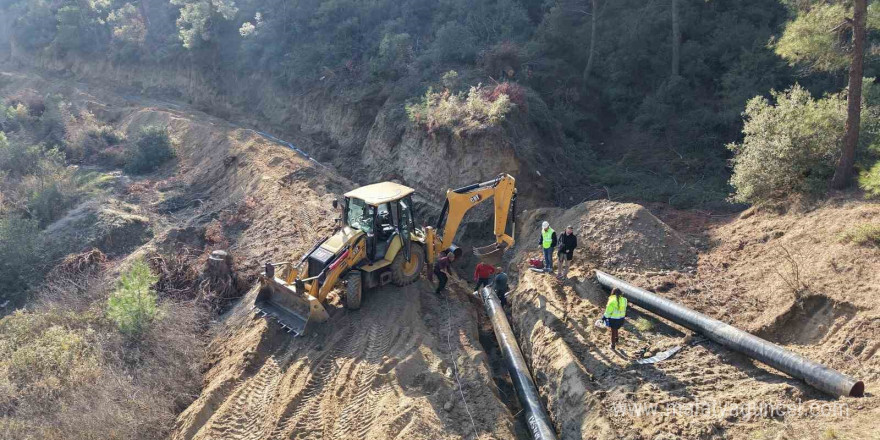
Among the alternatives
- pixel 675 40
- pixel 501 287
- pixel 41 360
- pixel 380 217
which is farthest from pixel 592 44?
pixel 41 360

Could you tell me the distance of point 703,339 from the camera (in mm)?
9492

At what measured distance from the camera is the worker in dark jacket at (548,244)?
12531 millimetres

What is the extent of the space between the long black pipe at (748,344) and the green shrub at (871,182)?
14.6 feet

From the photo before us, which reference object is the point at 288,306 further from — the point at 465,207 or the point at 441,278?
the point at 465,207

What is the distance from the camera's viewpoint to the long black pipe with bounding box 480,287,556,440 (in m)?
8.80

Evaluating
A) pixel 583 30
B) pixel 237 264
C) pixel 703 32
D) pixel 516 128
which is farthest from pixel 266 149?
pixel 703 32

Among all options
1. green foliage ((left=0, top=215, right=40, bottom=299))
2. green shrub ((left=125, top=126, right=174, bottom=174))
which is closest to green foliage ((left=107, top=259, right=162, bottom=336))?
green foliage ((left=0, top=215, right=40, bottom=299))

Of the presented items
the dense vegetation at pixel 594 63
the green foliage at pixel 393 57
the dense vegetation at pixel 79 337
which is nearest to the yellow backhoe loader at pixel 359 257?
the dense vegetation at pixel 79 337

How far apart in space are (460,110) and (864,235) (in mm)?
12364

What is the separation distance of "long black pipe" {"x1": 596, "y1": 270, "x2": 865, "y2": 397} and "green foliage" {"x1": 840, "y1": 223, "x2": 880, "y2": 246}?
3036 millimetres

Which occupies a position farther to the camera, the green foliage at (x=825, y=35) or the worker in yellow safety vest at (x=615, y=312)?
the green foliage at (x=825, y=35)

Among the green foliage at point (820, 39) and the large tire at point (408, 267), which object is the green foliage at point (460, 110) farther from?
the green foliage at point (820, 39)

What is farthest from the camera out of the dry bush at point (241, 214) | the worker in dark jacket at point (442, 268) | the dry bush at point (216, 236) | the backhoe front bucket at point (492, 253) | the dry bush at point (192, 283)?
the dry bush at point (241, 214)

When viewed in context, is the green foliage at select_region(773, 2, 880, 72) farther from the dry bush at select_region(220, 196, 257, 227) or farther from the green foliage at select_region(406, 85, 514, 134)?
the dry bush at select_region(220, 196, 257, 227)
